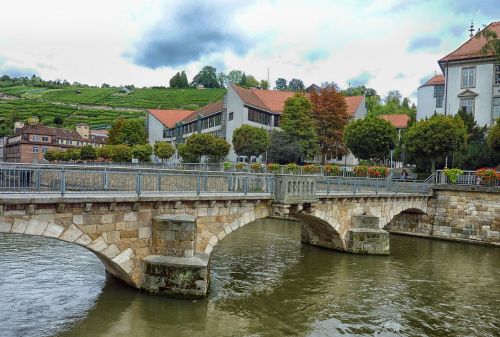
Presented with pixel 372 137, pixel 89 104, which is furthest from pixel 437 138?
pixel 89 104

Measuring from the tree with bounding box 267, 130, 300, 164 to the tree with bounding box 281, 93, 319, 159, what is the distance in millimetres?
1568

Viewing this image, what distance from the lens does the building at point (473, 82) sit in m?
39.8

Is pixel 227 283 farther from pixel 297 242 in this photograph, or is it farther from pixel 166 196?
pixel 297 242

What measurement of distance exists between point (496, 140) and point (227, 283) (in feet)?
77.2

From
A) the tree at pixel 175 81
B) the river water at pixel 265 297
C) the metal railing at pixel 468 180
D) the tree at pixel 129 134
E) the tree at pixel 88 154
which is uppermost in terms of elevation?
the tree at pixel 175 81

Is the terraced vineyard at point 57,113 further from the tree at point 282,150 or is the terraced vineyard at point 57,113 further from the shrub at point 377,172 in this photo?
the shrub at point 377,172

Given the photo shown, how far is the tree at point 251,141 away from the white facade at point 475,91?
17.1 metres

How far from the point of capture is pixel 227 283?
52.6ft

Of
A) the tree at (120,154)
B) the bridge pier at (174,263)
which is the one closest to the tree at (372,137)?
the tree at (120,154)

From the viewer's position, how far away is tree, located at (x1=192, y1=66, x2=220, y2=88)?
155 metres

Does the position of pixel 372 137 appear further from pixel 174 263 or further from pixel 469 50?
pixel 174 263

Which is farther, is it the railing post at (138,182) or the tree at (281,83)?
the tree at (281,83)

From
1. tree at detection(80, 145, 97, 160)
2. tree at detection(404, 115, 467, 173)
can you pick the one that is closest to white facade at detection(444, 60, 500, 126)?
tree at detection(404, 115, 467, 173)

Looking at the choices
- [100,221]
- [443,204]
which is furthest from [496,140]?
[100,221]
